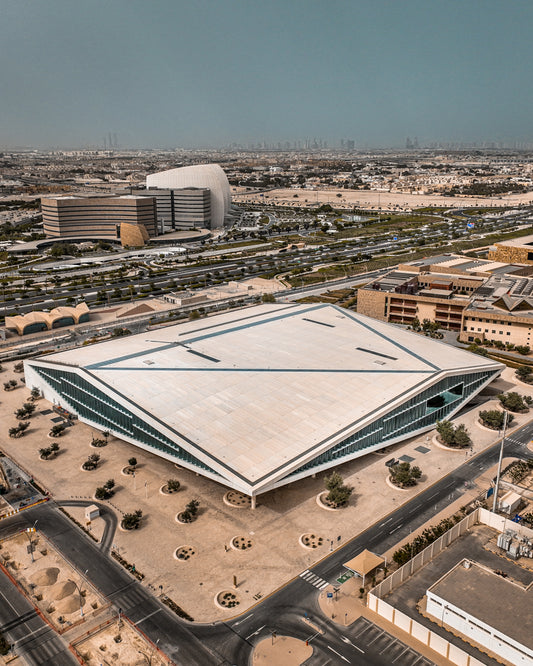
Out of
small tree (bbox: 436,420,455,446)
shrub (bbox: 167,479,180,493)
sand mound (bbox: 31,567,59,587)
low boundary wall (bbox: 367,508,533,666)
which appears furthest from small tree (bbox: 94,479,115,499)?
small tree (bbox: 436,420,455,446)

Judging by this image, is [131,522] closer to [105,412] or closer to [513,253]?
[105,412]

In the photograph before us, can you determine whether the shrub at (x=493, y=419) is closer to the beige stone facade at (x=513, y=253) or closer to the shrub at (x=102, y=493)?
the shrub at (x=102, y=493)

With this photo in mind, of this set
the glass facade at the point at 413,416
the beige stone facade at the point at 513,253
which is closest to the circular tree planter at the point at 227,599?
the glass facade at the point at 413,416

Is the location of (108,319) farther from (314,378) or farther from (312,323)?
(314,378)

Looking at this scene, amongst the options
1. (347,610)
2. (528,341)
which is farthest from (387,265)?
(347,610)

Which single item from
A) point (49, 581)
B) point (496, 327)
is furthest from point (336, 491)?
point (496, 327)

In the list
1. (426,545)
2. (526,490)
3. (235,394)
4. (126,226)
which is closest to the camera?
(426,545)
